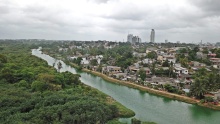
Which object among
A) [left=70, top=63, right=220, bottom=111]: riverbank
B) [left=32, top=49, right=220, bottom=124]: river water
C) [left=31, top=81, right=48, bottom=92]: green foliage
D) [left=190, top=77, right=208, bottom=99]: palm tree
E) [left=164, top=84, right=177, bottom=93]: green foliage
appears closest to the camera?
[left=32, top=49, right=220, bottom=124]: river water

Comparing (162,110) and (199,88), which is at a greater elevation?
(199,88)

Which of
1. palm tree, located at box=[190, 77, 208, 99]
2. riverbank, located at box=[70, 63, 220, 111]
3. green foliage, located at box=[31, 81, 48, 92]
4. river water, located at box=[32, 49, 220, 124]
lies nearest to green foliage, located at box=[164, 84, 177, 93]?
riverbank, located at box=[70, 63, 220, 111]

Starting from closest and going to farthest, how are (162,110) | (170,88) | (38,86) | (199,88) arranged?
(38,86)
(162,110)
(199,88)
(170,88)

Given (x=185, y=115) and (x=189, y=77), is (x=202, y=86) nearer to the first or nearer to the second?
(x=185, y=115)

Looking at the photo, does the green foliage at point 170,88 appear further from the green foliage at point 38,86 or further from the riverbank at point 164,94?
the green foliage at point 38,86

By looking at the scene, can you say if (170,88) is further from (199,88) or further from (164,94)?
(199,88)

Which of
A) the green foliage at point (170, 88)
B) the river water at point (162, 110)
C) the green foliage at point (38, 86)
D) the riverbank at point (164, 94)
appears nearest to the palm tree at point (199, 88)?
the riverbank at point (164, 94)

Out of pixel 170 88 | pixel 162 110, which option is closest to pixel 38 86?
pixel 162 110

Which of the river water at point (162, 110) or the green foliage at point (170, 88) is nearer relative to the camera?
the river water at point (162, 110)

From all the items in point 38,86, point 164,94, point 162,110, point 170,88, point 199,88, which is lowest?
point 162,110

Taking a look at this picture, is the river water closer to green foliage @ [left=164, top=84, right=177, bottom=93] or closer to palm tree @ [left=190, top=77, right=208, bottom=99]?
palm tree @ [left=190, top=77, right=208, bottom=99]

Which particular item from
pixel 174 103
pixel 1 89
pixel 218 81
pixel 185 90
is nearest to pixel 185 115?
pixel 174 103

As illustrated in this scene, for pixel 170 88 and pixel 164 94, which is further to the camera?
pixel 170 88
